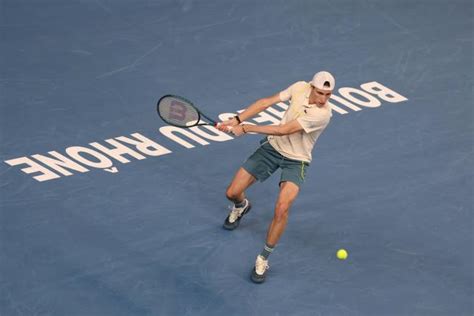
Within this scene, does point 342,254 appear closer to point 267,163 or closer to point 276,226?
point 276,226

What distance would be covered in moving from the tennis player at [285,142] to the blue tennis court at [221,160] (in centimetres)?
57

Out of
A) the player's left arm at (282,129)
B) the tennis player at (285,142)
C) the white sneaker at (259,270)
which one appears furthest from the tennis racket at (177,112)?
the white sneaker at (259,270)

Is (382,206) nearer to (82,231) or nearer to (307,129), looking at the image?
(307,129)


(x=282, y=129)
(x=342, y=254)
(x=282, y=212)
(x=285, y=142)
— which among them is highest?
(x=282, y=129)

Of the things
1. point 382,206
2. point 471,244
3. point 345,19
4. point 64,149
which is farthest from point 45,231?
point 345,19

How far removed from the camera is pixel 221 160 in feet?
43.2

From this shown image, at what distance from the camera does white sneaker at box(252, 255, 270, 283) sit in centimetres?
1109

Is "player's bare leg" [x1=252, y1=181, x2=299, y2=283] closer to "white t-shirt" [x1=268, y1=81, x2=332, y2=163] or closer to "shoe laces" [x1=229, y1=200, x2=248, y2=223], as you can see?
"white t-shirt" [x1=268, y1=81, x2=332, y2=163]

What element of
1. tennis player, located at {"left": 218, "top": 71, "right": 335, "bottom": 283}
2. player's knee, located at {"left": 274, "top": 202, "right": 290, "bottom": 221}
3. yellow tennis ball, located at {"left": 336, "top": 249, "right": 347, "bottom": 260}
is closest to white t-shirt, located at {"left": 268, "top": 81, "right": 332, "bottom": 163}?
tennis player, located at {"left": 218, "top": 71, "right": 335, "bottom": 283}

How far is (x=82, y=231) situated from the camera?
37.9ft

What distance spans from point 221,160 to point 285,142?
1.93 meters

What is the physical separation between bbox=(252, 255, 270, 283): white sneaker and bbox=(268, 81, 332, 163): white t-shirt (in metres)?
1.14

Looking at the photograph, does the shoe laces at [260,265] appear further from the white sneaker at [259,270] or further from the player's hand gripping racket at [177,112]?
the player's hand gripping racket at [177,112]

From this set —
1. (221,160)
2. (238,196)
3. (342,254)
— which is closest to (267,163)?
(238,196)
